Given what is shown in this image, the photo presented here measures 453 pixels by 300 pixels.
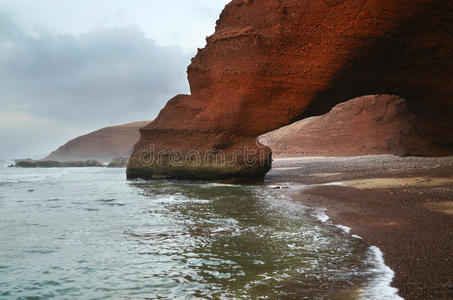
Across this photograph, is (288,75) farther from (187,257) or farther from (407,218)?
(187,257)

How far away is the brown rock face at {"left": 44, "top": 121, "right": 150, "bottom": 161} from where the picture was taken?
97.1m

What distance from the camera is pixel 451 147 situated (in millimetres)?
15203

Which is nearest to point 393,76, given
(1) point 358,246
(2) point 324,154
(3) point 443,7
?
(3) point 443,7

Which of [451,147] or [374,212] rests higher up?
[451,147]

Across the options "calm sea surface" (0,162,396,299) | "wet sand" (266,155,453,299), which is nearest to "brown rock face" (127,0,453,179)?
"wet sand" (266,155,453,299)

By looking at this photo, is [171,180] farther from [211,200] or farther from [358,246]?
[358,246]

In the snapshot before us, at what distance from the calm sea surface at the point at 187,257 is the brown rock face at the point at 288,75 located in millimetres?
6717

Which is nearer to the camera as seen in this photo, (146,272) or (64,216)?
(146,272)

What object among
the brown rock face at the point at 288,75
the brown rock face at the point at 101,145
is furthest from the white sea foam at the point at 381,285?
the brown rock face at the point at 101,145

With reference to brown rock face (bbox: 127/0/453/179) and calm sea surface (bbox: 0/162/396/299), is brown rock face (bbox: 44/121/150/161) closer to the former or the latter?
brown rock face (bbox: 127/0/453/179)

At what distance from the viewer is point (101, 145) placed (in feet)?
329

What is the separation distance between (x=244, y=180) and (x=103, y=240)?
31.9 ft

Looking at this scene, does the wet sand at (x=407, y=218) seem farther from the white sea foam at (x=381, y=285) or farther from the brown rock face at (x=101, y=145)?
the brown rock face at (x=101, y=145)

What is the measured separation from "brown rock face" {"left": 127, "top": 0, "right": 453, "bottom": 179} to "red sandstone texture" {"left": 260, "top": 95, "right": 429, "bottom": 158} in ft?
19.0
